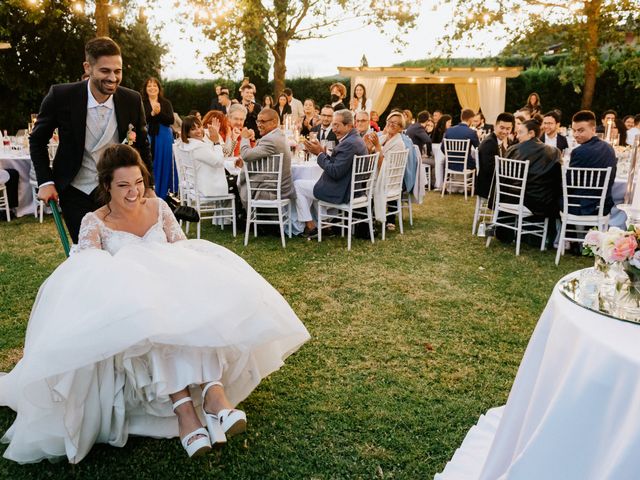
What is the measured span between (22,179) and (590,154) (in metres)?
7.15

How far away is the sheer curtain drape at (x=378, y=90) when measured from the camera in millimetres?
19734

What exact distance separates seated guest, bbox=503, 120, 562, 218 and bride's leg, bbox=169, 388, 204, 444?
16.1ft

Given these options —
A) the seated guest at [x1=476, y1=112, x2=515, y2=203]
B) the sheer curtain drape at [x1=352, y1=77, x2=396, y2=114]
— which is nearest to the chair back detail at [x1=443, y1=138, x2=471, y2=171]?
the seated guest at [x1=476, y1=112, x2=515, y2=203]

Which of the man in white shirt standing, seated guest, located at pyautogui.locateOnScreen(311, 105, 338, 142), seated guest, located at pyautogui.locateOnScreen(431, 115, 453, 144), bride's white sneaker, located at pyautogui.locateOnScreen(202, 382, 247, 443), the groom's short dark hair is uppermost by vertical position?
the groom's short dark hair

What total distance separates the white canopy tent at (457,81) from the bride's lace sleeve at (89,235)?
15.8 metres

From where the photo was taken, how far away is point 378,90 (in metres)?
19.8

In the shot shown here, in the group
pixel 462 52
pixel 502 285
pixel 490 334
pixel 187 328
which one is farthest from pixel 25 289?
pixel 462 52

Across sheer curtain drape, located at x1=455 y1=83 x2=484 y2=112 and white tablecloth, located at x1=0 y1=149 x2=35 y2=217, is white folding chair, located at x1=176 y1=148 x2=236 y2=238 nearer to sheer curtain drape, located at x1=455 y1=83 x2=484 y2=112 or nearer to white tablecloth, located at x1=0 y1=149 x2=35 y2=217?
white tablecloth, located at x1=0 y1=149 x2=35 y2=217

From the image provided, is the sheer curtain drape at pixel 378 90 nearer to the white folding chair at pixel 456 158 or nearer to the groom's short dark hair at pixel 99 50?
the white folding chair at pixel 456 158

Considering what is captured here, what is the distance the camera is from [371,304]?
4684 millimetres

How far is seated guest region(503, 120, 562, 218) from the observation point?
624cm

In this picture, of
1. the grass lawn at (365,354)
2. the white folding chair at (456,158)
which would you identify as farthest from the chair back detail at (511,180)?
the white folding chair at (456,158)

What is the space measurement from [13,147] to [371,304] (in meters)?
6.81

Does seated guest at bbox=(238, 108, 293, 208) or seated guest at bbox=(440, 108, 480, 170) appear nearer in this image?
seated guest at bbox=(238, 108, 293, 208)
